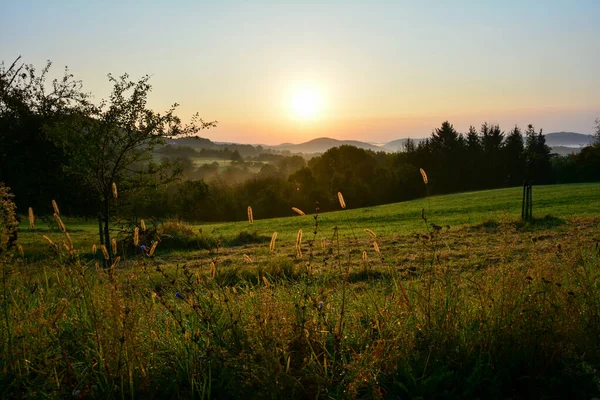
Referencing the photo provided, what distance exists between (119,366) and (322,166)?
59.4m

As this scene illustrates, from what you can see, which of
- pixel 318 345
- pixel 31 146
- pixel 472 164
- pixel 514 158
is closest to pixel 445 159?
pixel 472 164

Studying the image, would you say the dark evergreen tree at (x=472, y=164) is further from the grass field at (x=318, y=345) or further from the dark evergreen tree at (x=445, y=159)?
the grass field at (x=318, y=345)

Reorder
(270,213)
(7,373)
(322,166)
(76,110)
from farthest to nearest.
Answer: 1. (322,166)
2. (270,213)
3. (76,110)
4. (7,373)

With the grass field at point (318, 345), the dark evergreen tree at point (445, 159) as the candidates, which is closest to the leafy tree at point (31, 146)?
the grass field at point (318, 345)

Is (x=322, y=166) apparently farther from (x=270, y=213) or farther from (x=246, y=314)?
(x=246, y=314)

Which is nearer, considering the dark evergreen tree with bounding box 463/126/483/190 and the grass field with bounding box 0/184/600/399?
the grass field with bounding box 0/184/600/399

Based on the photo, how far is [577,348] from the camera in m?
4.46

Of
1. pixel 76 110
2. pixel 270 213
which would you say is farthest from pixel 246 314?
pixel 270 213

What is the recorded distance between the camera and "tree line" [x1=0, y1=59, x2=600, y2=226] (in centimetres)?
1384

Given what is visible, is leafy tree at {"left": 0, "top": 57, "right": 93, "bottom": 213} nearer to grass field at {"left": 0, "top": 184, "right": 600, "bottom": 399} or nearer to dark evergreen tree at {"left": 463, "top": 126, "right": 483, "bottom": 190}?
grass field at {"left": 0, "top": 184, "right": 600, "bottom": 399}

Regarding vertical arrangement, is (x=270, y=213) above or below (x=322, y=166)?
below

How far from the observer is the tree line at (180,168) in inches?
545

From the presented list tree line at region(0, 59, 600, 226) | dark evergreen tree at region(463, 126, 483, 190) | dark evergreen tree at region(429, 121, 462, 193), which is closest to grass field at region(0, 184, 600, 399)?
tree line at region(0, 59, 600, 226)

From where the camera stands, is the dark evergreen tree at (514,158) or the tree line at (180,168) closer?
the tree line at (180,168)
